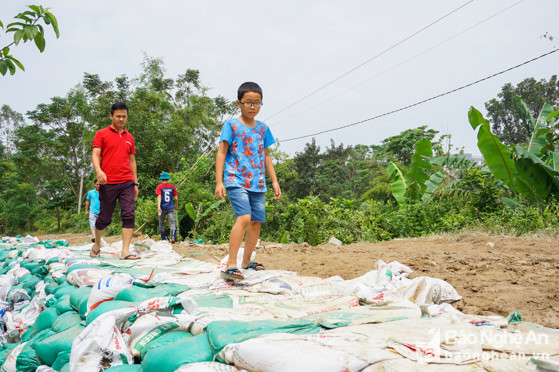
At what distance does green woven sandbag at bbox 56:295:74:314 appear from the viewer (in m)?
2.31

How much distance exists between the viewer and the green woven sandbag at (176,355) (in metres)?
1.20

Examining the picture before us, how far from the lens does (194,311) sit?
5.64 ft

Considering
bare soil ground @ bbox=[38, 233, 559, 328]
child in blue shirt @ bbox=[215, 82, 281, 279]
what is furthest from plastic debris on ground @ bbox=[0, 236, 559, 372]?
child in blue shirt @ bbox=[215, 82, 281, 279]

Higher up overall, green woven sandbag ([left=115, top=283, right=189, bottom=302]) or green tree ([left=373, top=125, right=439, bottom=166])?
green tree ([left=373, top=125, right=439, bottom=166])

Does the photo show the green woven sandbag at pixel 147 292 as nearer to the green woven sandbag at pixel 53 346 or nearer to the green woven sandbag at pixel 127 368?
the green woven sandbag at pixel 53 346

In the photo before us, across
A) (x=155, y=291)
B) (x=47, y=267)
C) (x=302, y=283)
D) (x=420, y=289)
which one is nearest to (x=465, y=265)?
(x=420, y=289)

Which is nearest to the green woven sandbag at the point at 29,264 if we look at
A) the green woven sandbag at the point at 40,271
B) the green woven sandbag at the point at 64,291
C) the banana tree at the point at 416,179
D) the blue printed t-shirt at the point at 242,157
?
the green woven sandbag at the point at 40,271

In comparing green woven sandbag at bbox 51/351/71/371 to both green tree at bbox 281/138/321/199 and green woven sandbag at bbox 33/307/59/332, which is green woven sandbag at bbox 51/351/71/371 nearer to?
green woven sandbag at bbox 33/307/59/332

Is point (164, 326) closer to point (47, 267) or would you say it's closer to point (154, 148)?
point (47, 267)

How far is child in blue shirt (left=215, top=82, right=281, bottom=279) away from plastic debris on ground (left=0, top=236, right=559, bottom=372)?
1.25ft

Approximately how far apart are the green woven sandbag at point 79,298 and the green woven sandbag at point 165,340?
0.85 meters

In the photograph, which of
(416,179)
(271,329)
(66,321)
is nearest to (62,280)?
(66,321)

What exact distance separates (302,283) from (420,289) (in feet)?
2.47

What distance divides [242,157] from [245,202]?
0.35 meters
